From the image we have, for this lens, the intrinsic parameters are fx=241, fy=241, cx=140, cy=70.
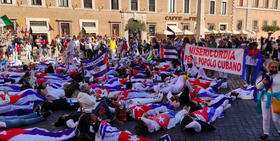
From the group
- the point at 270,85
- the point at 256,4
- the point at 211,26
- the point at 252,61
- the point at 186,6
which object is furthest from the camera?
the point at 256,4

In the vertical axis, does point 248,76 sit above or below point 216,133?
above

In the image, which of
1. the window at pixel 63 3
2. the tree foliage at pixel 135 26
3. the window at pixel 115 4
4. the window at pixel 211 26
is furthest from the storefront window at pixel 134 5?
the window at pixel 211 26

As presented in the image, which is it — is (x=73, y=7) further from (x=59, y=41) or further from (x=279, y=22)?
(x=279, y=22)

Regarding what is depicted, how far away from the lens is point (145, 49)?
2120 centimetres

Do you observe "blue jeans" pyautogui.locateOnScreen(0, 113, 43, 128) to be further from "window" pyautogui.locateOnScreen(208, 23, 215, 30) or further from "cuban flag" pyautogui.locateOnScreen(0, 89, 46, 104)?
"window" pyautogui.locateOnScreen(208, 23, 215, 30)

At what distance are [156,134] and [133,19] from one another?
26474 mm

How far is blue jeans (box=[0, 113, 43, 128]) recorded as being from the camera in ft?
17.7

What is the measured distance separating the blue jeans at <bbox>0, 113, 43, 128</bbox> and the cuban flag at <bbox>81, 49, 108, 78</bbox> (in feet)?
12.9

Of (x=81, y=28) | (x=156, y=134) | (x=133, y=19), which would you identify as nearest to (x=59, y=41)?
(x=81, y=28)

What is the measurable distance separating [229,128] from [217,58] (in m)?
3.65

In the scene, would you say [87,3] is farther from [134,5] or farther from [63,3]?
[134,5]

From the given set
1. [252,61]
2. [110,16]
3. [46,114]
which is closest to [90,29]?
[110,16]

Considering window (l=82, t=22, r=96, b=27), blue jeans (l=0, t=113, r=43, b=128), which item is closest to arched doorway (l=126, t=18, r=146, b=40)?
window (l=82, t=22, r=96, b=27)

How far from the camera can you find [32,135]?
4.33 meters
